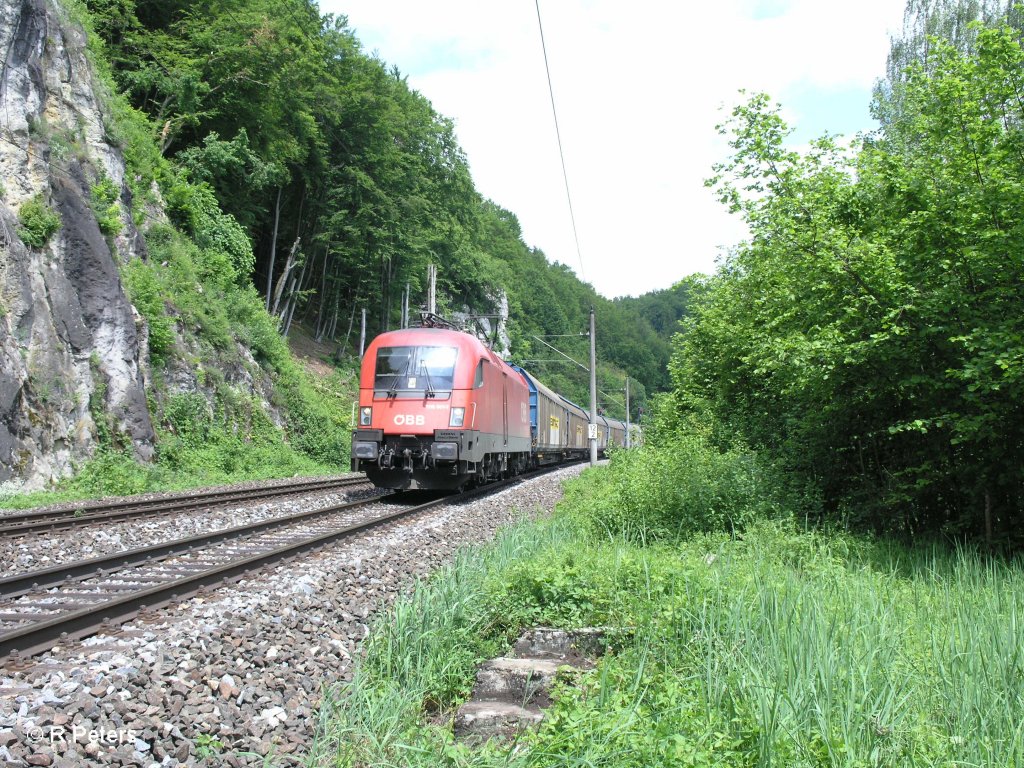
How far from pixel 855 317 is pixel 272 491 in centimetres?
1079

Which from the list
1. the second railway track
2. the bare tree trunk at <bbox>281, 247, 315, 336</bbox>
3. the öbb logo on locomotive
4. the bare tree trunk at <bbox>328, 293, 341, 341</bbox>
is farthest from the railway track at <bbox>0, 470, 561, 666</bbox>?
the bare tree trunk at <bbox>328, 293, 341, 341</bbox>

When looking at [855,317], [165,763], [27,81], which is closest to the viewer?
[165,763]

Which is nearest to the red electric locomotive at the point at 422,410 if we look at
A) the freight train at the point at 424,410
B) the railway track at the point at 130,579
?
the freight train at the point at 424,410

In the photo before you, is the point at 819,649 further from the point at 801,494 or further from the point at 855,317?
the point at 801,494

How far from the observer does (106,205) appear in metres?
18.2

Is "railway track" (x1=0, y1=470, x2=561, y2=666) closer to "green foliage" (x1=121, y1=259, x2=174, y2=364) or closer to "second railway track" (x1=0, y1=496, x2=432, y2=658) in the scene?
"second railway track" (x1=0, y1=496, x2=432, y2=658)

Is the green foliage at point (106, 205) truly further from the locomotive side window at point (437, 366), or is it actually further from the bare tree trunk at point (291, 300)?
the bare tree trunk at point (291, 300)

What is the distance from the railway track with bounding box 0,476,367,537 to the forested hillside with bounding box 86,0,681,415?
1429 centimetres

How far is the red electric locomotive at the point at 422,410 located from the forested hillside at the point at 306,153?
46.1 ft

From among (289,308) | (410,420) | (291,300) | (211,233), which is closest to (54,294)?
(410,420)

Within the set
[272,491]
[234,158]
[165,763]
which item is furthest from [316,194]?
[165,763]

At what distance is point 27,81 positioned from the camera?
1664 centimetres

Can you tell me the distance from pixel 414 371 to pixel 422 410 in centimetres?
82

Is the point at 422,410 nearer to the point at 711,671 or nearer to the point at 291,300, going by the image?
the point at 711,671
